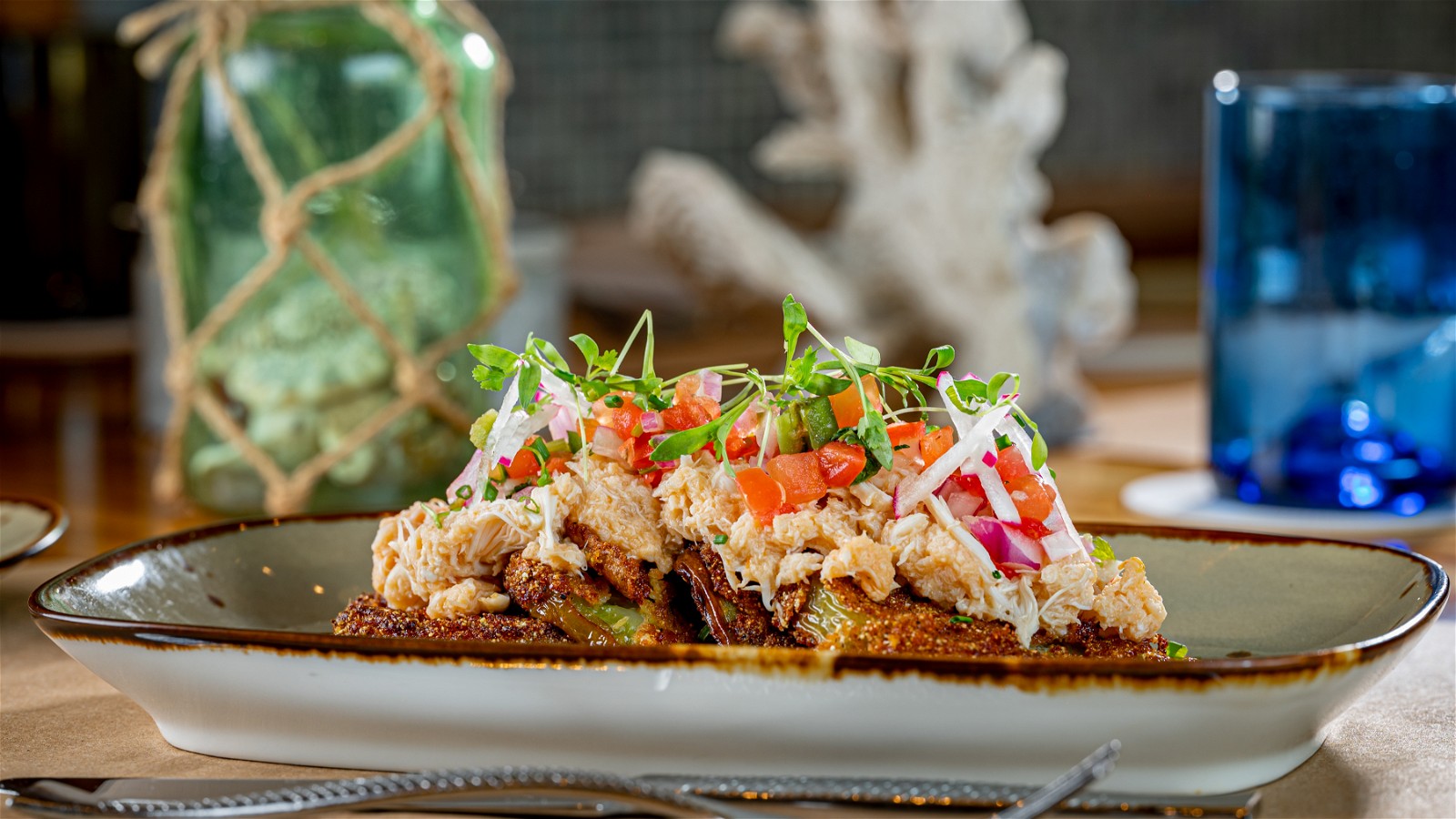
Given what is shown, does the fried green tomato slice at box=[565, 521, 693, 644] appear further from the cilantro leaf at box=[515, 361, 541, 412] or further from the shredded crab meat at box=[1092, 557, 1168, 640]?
the shredded crab meat at box=[1092, 557, 1168, 640]

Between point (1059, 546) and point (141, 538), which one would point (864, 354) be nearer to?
point (1059, 546)

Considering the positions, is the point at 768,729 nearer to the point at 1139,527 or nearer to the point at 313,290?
the point at 1139,527

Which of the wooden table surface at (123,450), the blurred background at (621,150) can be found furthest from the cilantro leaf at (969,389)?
the blurred background at (621,150)

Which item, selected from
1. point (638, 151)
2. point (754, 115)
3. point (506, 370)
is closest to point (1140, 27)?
point (754, 115)

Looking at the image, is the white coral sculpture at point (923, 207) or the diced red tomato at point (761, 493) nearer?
the diced red tomato at point (761, 493)

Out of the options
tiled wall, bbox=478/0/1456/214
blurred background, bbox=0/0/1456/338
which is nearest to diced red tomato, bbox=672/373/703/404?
blurred background, bbox=0/0/1456/338

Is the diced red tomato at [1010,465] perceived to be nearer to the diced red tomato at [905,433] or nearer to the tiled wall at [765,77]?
the diced red tomato at [905,433]
